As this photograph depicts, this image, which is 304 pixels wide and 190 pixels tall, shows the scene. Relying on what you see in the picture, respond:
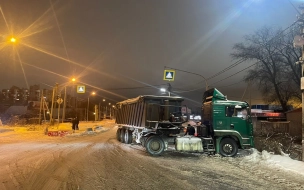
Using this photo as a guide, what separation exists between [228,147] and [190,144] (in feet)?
6.46

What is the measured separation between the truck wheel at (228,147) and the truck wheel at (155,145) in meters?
3.05

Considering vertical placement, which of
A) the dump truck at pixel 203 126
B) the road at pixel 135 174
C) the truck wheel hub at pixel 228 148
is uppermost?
the dump truck at pixel 203 126

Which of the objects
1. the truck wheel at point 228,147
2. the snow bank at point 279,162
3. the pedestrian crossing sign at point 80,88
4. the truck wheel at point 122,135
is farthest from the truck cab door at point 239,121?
the pedestrian crossing sign at point 80,88

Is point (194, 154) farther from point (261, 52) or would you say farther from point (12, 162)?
point (261, 52)

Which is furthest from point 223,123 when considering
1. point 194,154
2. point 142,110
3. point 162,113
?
point 142,110

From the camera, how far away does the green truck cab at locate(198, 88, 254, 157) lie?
14.4 metres

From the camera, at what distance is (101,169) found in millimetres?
10016

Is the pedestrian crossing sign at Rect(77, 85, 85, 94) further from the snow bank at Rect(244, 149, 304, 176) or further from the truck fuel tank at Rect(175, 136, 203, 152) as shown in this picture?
the snow bank at Rect(244, 149, 304, 176)

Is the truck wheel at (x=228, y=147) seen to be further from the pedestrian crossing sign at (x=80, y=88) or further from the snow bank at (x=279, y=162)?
the pedestrian crossing sign at (x=80, y=88)

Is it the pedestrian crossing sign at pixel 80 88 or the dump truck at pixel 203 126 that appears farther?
the pedestrian crossing sign at pixel 80 88

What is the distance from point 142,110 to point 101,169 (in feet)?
23.4

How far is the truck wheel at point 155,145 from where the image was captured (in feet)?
47.7

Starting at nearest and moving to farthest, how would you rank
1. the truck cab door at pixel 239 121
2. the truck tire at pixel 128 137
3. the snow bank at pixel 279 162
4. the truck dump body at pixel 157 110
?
the snow bank at pixel 279 162, the truck cab door at pixel 239 121, the truck dump body at pixel 157 110, the truck tire at pixel 128 137

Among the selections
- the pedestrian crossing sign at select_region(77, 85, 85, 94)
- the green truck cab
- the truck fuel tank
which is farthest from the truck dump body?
the pedestrian crossing sign at select_region(77, 85, 85, 94)
